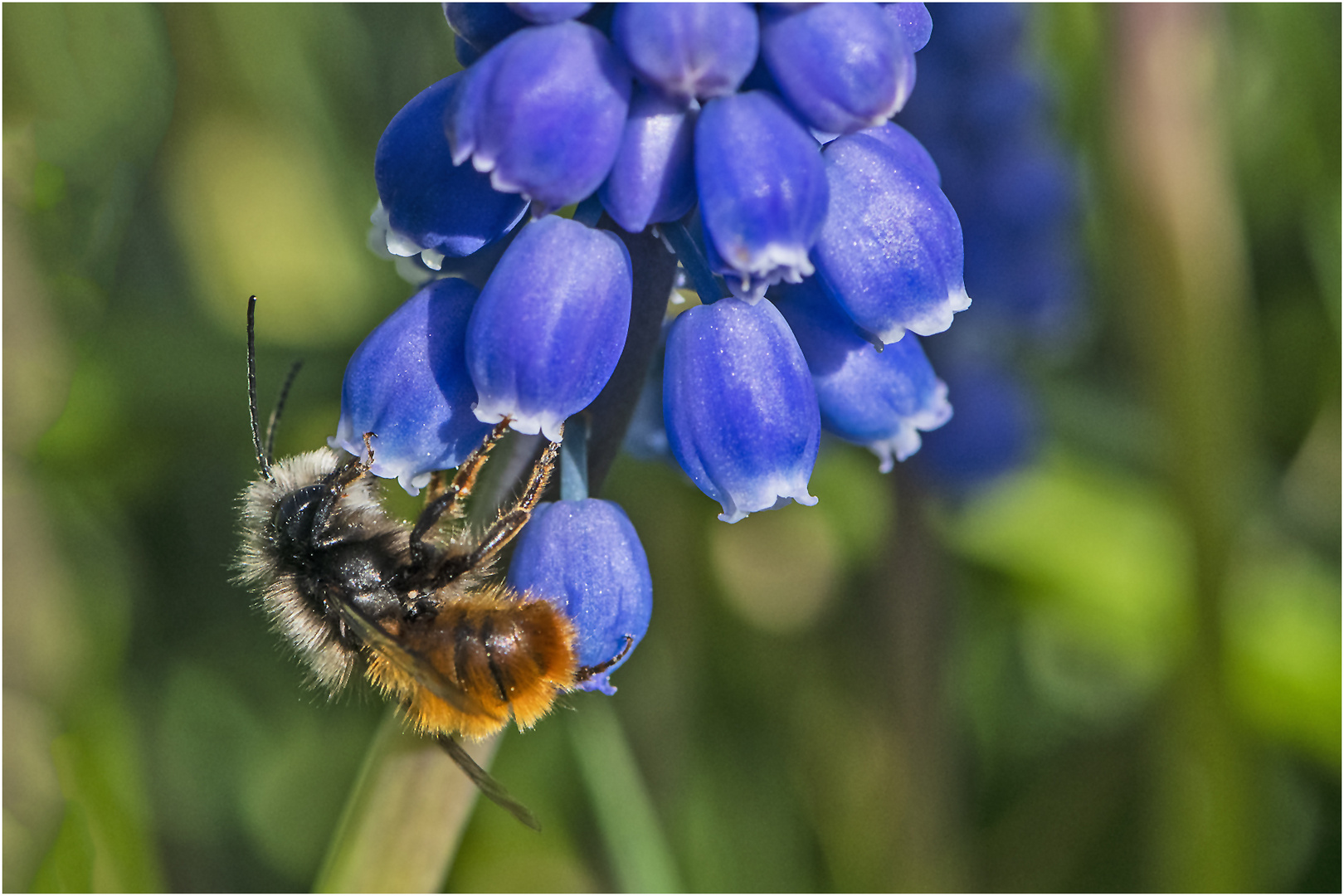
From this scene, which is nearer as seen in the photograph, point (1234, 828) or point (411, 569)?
point (411, 569)

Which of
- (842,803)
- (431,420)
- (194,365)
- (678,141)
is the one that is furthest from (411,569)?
(842,803)

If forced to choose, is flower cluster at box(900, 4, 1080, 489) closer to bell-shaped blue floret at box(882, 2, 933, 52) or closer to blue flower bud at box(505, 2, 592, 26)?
bell-shaped blue floret at box(882, 2, 933, 52)

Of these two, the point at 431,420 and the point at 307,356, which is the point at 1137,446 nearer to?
the point at 307,356

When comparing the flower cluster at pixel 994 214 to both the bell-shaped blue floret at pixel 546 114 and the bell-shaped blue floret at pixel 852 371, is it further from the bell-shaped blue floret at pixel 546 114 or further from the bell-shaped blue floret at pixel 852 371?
the bell-shaped blue floret at pixel 546 114

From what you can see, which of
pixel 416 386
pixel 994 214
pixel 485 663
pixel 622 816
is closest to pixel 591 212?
pixel 416 386

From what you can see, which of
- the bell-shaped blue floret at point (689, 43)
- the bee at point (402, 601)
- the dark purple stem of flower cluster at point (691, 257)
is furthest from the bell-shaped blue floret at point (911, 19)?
the bee at point (402, 601)
